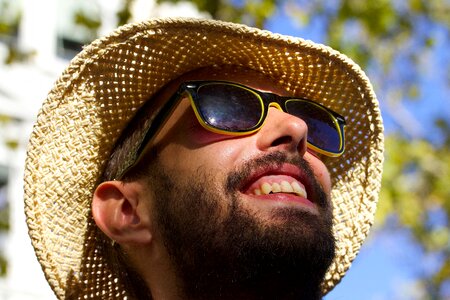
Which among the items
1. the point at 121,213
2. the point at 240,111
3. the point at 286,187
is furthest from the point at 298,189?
the point at 121,213

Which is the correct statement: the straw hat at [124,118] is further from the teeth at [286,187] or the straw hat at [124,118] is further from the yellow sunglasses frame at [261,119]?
the teeth at [286,187]

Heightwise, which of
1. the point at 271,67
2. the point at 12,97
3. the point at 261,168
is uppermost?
the point at 271,67

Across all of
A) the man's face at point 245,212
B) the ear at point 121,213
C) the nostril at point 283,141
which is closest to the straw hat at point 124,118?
the ear at point 121,213

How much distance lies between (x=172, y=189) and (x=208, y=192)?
0.54ft

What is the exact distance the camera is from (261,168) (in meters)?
2.63

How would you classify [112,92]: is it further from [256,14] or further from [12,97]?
[12,97]

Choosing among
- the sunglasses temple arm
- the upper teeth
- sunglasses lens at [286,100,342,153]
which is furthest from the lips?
the sunglasses temple arm

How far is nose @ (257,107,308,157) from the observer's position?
106 inches

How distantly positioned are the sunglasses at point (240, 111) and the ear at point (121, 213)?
0.52 feet

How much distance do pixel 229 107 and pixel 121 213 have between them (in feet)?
1.72

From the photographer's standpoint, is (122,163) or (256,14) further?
(256,14)

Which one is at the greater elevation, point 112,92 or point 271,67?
point 271,67

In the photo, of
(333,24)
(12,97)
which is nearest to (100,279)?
(333,24)

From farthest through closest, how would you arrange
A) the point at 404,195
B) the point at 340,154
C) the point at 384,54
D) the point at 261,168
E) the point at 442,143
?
the point at 442,143 → the point at 384,54 → the point at 404,195 → the point at 340,154 → the point at 261,168
